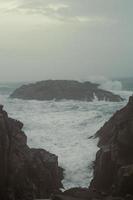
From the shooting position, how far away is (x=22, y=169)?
86.1 feet

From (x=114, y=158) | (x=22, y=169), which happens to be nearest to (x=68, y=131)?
(x=114, y=158)

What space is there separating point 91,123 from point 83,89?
32.0m

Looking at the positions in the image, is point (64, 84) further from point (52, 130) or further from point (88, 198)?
point (88, 198)

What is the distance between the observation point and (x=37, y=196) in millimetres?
25672

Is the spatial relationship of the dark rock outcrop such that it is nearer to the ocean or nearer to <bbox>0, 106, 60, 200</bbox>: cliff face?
the ocean

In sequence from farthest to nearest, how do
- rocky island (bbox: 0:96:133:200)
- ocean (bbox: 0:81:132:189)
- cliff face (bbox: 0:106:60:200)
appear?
ocean (bbox: 0:81:132:189)
cliff face (bbox: 0:106:60:200)
rocky island (bbox: 0:96:133:200)

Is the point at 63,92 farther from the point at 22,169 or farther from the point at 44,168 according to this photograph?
the point at 22,169

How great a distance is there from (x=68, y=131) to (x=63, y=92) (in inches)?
1296

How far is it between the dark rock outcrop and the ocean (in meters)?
8.35


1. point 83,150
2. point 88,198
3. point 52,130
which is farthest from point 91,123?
point 88,198

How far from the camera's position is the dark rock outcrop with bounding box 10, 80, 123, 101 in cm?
7000

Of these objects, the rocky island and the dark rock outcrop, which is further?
the dark rock outcrop

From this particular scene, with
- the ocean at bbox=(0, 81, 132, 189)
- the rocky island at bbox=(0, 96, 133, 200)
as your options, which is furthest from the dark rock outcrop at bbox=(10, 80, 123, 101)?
the rocky island at bbox=(0, 96, 133, 200)

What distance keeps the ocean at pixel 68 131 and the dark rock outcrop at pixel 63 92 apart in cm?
835
